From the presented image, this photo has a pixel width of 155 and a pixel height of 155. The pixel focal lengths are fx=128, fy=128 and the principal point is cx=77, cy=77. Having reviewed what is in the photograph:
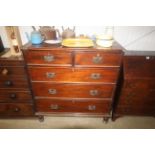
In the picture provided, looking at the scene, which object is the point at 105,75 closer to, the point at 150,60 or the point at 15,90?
the point at 150,60

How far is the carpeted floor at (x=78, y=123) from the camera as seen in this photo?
73.8 inches

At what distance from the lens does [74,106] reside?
1.78 meters

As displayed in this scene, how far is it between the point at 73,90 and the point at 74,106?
276 millimetres

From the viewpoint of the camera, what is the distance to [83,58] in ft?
4.59

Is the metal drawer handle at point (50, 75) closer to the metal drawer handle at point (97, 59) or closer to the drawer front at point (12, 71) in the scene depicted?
the drawer front at point (12, 71)

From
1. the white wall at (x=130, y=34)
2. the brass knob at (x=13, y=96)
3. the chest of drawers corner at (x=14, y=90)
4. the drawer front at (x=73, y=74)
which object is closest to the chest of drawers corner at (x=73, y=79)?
the drawer front at (x=73, y=74)

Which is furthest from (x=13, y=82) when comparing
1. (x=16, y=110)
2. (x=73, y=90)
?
(x=73, y=90)

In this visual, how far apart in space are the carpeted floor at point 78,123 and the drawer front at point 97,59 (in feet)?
3.21

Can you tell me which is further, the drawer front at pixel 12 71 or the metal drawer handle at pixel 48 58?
the drawer front at pixel 12 71

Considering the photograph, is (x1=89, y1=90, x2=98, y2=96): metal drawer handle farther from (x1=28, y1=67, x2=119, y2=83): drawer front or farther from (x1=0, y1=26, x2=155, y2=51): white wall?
(x1=0, y1=26, x2=155, y2=51): white wall

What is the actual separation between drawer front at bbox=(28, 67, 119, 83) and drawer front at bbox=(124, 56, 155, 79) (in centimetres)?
19

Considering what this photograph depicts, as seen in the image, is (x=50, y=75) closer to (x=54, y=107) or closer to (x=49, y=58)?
(x=49, y=58)
